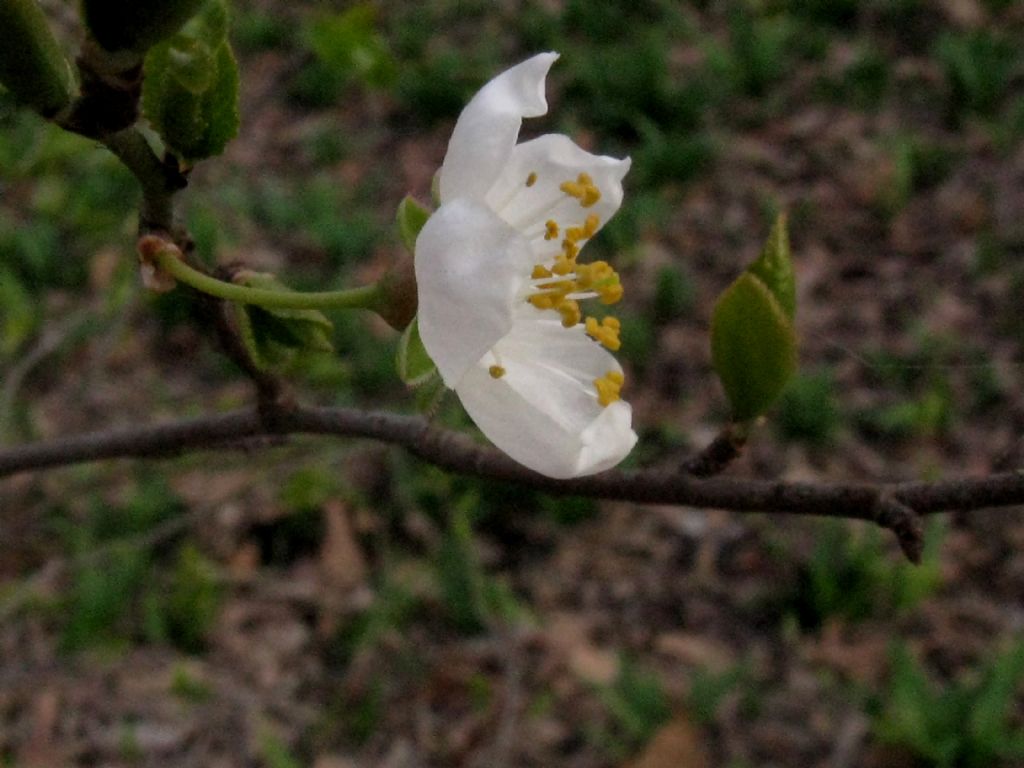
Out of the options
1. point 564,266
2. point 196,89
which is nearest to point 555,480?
point 564,266

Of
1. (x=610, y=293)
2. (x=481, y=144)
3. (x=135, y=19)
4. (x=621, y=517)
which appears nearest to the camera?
(x=135, y=19)

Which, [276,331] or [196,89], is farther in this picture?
[276,331]

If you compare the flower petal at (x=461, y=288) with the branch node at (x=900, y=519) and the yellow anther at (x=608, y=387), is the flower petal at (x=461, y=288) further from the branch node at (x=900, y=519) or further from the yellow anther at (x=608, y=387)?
the branch node at (x=900, y=519)

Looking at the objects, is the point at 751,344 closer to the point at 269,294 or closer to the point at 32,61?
the point at 269,294

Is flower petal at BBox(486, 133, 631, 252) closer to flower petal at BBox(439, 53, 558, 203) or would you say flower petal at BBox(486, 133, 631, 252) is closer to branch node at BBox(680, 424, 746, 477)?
flower petal at BBox(439, 53, 558, 203)

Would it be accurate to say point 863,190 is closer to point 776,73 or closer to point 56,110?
point 776,73

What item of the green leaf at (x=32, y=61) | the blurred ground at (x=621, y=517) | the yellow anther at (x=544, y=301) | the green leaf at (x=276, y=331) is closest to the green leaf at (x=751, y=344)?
the yellow anther at (x=544, y=301)
